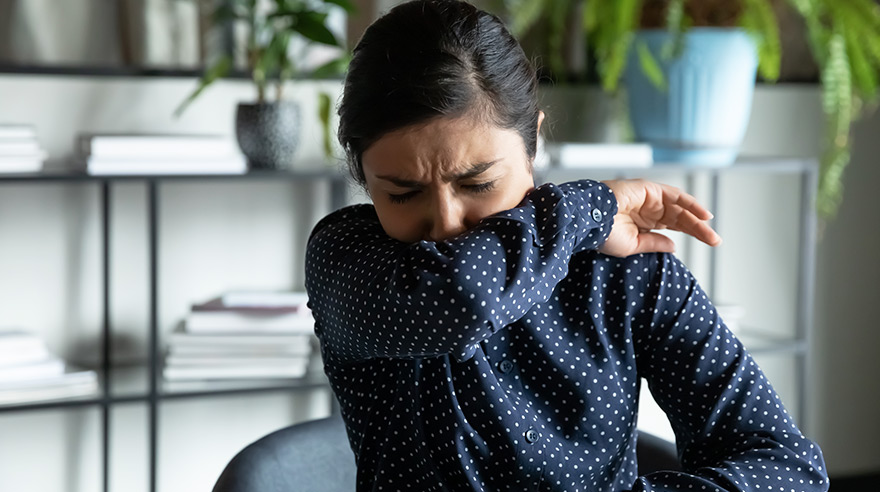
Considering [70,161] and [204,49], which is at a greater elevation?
[204,49]

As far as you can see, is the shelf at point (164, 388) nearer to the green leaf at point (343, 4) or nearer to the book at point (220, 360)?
the book at point (220, 360)

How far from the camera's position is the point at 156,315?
Result: 2100mm

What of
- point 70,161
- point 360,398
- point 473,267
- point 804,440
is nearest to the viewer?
point 473,267

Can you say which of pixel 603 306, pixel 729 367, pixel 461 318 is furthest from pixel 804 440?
pixel 461 318

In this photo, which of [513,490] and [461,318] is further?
[513,490]

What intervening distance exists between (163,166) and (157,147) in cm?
4

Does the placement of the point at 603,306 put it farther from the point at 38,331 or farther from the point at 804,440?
the point at 38,331

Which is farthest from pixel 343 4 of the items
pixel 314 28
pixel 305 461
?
pixel 305 461

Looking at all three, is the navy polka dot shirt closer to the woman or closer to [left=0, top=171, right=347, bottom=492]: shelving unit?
the woman

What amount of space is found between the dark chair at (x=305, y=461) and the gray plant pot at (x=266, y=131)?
915 millimetres

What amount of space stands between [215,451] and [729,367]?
1.62 metres

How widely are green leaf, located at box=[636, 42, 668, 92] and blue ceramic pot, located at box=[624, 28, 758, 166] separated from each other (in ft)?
0.03

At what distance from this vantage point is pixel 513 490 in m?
1.12

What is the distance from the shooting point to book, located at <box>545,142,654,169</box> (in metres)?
2.33
